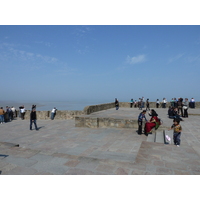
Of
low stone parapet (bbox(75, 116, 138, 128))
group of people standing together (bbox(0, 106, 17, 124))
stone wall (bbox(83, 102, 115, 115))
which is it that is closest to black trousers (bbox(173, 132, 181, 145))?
low stone parapet (bbox(75, 116, 138, 128))

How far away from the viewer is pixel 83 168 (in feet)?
10.9

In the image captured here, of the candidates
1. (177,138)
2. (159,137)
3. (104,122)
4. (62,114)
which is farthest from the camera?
(62,114)

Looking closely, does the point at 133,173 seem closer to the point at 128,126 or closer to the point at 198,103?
the point at 128,126

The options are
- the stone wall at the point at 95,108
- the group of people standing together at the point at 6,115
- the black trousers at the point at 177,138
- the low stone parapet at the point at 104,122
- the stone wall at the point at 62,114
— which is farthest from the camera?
the stone wall at the point at 62,114

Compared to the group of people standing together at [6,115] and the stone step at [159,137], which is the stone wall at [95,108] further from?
the group of people standing together at [6,115]

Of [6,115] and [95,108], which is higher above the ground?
[95,108]

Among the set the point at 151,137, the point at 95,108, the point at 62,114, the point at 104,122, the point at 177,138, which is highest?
the point at 95,108

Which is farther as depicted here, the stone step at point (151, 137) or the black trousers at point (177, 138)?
the stone step at point (151, 137)

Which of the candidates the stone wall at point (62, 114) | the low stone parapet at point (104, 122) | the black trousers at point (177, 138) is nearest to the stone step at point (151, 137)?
the black trousers at point (177, 138)

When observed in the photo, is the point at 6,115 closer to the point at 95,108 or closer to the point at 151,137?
the point at 95,108

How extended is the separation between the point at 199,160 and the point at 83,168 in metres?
3.22

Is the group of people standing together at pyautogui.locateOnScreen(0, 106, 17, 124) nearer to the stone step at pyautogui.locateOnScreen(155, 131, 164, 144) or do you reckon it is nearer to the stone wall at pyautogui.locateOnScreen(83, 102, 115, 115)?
the stone wall at pyautogui.locateOnScreen(83, 102, 115, 115)

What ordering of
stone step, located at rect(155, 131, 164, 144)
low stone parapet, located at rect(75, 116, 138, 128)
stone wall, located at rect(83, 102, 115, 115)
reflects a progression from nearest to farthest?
stone step, located at rect(155, 131, 164, 144) < low stone parapet, located at rect(75, 116, 138, 128) < stone wall, located at rect(83, 102, 115, 115)

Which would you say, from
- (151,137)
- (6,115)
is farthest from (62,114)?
(151,137)
